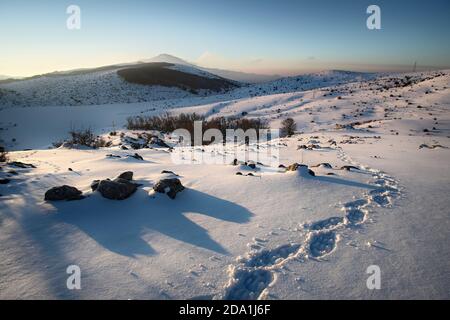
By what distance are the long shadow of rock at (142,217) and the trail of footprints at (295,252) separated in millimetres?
418

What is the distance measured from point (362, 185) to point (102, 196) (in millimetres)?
4757

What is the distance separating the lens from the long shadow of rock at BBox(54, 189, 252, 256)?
3330 mm

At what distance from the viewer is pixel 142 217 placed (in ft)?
12.9

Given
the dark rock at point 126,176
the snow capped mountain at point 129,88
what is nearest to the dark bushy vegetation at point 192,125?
the dark rock at point 126,176

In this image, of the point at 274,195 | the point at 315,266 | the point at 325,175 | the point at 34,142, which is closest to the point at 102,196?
the point at 274,195

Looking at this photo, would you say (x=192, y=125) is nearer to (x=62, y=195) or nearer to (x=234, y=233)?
(x=62, y=195)

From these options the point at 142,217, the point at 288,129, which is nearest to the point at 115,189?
the point at 142,217

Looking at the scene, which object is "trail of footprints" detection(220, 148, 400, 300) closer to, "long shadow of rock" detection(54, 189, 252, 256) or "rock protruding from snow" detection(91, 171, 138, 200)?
"long shadow of rock" detection(54, 189, 252, 256)

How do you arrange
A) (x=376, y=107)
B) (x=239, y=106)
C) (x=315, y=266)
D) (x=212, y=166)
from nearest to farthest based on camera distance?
(x=315, y=266) < (x=212, y=166) < (x=376, y=107) < (x=239, y=106)

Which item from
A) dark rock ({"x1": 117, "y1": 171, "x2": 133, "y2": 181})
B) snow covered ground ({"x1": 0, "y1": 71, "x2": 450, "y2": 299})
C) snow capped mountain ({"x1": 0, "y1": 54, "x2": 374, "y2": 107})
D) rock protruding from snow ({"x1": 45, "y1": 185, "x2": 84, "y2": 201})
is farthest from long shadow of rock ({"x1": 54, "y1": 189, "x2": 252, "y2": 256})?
snow capped mountain ({"x1": 0, "y1": 54, "x2": 374, "y2": 107})

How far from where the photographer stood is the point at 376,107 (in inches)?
770

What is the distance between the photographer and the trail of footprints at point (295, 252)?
8.66 feet

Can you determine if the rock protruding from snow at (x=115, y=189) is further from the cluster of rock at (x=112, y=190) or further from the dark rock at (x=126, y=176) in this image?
the dark rock at (x=126, y=176)

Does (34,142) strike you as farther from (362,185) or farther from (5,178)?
(362,185)
